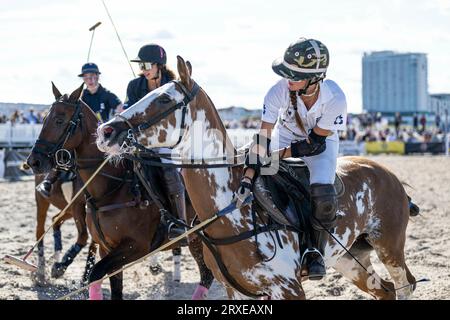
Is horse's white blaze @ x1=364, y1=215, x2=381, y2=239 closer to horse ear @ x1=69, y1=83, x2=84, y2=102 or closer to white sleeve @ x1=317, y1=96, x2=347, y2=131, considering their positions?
white sleeve @ x1=317, y1=96, x2=347, y2=131

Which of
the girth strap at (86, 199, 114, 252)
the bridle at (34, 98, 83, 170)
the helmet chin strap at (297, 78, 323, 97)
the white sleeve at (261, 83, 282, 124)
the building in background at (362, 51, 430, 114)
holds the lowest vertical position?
the girth strap at (86, 199, 114, 252)

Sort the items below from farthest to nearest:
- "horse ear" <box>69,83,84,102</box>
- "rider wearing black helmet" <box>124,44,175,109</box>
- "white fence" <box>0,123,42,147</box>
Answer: "white fence" <box>0,123,42,147</box>
"rider wearing black helmet" <box>124,44,175,109</box>
"horse ear" <box>69,83,84,102</box>

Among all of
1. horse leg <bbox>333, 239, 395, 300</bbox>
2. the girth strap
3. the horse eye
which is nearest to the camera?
the horse eye

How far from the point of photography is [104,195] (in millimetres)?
7848

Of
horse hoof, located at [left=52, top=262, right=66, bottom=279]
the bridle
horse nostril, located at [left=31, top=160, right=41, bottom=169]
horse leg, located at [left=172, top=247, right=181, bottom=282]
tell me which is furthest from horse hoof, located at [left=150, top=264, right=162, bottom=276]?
horse nostril, located at [left=31, top=160, right=41, bottom=169]

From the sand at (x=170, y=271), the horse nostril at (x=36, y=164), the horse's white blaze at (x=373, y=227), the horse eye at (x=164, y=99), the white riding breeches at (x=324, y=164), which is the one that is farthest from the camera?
the sand at (x=170, y=271)

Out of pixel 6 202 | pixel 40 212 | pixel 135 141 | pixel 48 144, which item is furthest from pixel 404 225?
pixel 6 202

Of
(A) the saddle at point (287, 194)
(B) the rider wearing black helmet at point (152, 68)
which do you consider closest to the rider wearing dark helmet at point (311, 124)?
(A) the saddle at point (287, 194)

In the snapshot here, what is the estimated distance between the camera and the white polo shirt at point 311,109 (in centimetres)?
602

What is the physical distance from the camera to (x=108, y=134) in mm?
5461

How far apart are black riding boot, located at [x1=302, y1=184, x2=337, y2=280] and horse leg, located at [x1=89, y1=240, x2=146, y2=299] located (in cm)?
232

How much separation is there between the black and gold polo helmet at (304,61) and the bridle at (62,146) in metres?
2.71

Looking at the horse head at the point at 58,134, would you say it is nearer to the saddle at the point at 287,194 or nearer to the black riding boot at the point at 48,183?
the black riding boot at the point at 48,183

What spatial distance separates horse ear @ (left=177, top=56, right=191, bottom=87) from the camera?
5640mm
